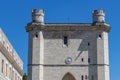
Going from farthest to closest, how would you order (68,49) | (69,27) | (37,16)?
(37,16)
(69,27)
(68,49)

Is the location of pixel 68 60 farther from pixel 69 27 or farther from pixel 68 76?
pixel 69 27

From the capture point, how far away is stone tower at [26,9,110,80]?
54344mm

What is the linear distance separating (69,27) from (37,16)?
14.4 ft

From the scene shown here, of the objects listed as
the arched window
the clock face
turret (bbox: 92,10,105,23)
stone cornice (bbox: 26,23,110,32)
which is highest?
turret (bbox: 92,10,105,23)

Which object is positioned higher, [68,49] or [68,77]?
[68,49]

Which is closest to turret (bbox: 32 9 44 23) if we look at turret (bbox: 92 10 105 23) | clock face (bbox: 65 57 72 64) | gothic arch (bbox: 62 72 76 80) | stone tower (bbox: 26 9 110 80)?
stone tower (bbox: 26 9 110 80)

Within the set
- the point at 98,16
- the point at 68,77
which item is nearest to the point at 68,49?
the point at 68,77

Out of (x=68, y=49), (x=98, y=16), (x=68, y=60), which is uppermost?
(x=98, y=16)

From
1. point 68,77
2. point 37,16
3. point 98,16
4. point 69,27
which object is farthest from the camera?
point 37,16

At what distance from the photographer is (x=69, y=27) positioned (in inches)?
2183

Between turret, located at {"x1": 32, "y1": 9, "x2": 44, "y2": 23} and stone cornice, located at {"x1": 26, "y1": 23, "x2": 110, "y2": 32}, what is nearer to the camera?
stone cornice, located at {"x1": 26, "y1": 23, "x2": 110, "y2": 32}

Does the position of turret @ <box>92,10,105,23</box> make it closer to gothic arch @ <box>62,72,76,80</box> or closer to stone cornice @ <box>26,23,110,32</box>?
stone cornice @ <box>26,23,110,32</box>

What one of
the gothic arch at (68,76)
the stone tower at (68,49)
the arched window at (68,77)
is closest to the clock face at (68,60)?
the stone tower at (68,49)

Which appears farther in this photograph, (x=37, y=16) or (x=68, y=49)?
(x=37, y=16)
